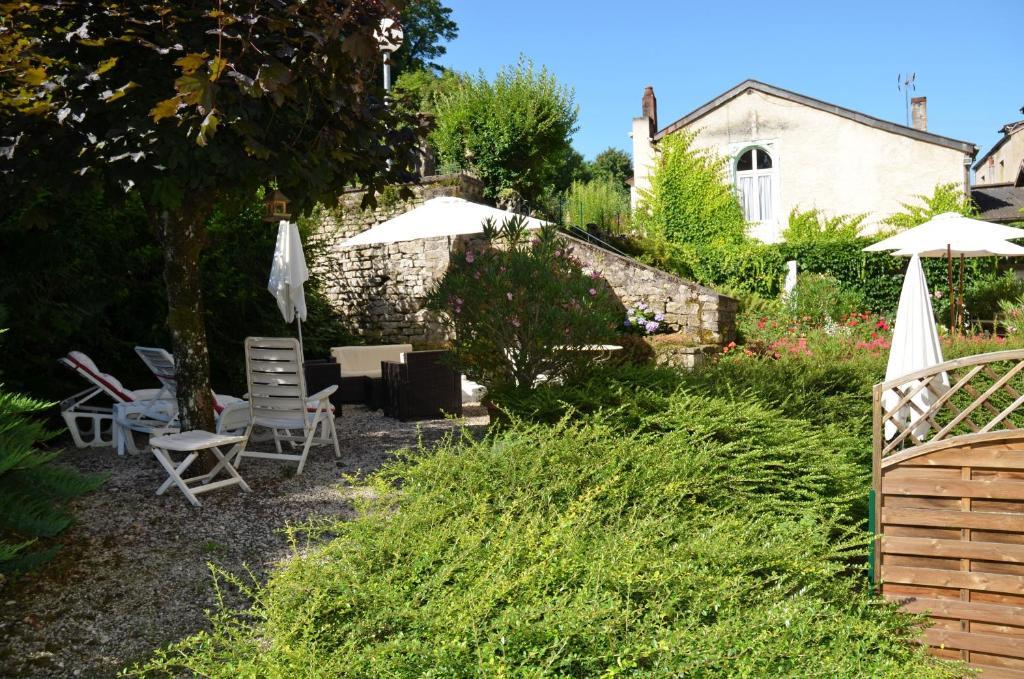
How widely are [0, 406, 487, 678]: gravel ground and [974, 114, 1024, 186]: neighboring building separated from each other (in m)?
26.6

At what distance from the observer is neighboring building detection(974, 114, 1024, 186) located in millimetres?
26938

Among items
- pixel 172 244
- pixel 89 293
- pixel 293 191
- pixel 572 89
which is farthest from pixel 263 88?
pixel 572 89

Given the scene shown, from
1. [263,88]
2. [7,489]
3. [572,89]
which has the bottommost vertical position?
[7,489]

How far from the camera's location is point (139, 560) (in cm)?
434

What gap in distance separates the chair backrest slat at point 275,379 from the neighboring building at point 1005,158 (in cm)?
2585

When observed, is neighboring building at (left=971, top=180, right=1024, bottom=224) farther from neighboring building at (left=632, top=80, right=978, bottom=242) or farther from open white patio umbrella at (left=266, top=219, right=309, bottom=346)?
open white patio umbrella at (left=266, top=219, right=309, bottom=346)

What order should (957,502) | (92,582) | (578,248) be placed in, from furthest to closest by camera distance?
(578,248), (92,582), (957,502)

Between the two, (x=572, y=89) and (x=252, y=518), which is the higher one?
(x=572, y=89)

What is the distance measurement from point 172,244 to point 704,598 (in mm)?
4648

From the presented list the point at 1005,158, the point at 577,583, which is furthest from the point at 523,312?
the point at 1005,158

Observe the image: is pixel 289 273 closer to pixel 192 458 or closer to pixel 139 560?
pixel 192 458

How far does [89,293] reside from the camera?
7668 millimetres

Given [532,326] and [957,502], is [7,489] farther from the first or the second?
[957,502]

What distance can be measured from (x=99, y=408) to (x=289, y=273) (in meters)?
2.42
